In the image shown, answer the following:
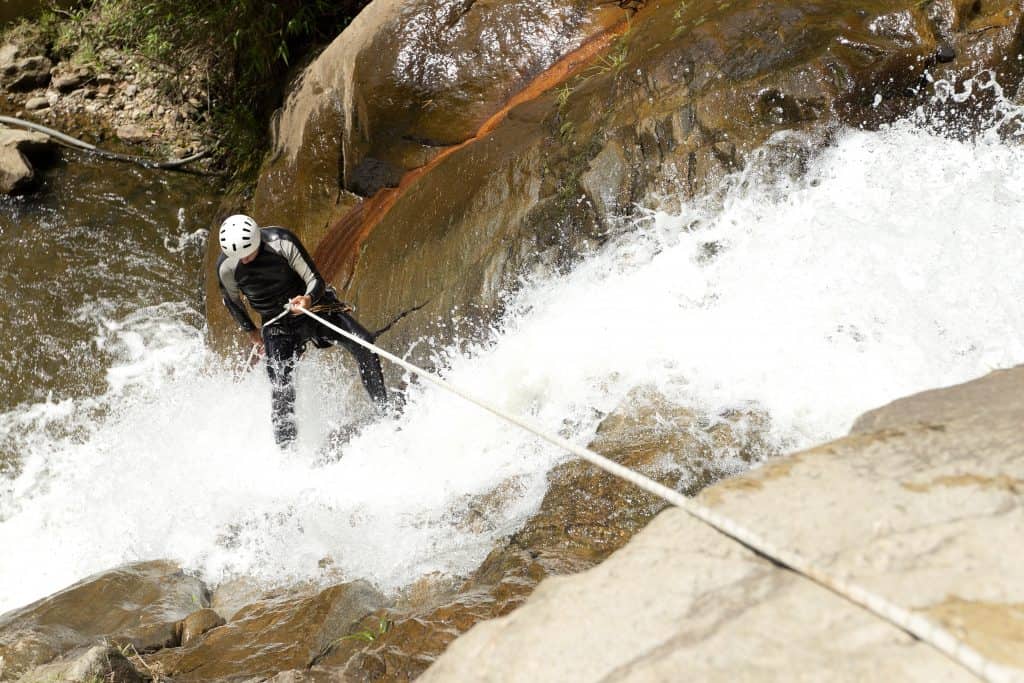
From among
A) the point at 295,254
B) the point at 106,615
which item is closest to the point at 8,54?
the point at 295,254

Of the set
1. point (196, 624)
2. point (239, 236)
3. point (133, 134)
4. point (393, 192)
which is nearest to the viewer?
point (196, 624)

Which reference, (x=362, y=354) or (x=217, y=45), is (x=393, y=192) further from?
(x=217, y=45)

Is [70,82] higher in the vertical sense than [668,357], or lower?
higher

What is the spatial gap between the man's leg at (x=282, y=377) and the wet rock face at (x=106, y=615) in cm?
106

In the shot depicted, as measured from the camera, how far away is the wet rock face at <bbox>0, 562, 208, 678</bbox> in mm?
3598

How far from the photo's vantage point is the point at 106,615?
4184 millimetres

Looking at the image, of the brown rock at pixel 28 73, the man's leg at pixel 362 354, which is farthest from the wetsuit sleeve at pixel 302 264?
the brown rock at pixel 28 73

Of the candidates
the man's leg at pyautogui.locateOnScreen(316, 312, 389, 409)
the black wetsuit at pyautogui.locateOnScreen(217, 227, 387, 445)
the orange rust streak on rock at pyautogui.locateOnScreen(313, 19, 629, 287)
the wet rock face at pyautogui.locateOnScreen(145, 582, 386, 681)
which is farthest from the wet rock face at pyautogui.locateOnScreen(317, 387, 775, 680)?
the orange rust streak on rock at pyautogui.locateOnScreen(313, 19, 629, 287)

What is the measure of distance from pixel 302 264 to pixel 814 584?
404 cm

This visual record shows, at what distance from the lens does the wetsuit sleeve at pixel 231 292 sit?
5.02 metres

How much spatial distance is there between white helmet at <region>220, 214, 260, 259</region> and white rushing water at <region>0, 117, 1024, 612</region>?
142 cm

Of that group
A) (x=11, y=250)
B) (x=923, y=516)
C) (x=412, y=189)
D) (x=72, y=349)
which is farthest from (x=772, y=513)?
(x=11, y=250)

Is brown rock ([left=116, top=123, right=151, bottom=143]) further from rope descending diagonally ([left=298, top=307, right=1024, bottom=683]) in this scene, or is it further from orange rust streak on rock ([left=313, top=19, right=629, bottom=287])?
rope descending diagonally ([left=298, top=307, right=1024, bottom=683])

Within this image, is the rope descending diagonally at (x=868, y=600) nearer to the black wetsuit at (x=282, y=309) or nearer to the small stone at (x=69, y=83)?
the black wetsuit at (x=282, y=309)
